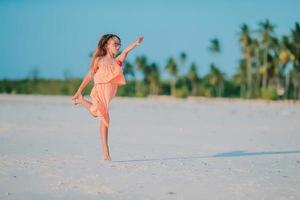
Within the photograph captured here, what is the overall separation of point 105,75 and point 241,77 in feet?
246

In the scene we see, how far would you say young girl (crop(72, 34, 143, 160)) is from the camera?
7895mm

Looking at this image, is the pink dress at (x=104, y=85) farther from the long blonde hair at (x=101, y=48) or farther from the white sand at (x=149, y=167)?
the white sand at (x=149, y=167)

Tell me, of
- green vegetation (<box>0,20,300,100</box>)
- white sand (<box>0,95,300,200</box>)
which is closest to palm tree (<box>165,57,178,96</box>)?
green vegetation (<box>0,20,300,100</box>)

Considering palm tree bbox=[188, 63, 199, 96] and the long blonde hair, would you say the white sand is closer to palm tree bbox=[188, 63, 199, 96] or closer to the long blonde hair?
the long blonde hair

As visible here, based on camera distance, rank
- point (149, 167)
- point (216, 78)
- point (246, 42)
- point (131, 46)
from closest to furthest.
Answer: point (149, 167)
point (131, 46)
point (246, 42)
point (216, 78)

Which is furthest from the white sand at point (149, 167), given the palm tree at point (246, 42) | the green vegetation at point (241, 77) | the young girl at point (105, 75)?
the palm tree at point (246, 42)

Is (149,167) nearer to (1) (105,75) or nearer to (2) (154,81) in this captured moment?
(1) (105,75)

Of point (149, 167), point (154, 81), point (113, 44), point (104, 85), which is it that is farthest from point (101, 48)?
point (154, 81)

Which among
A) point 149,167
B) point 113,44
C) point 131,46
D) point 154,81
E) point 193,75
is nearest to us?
point 149,167

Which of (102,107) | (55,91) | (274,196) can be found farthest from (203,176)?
(55,91)

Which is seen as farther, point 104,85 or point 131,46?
point 104,85

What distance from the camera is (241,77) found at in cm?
8144

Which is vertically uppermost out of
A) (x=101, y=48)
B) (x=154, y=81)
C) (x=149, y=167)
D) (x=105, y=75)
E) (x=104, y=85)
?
(x=101, y=48)

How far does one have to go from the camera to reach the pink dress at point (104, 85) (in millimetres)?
7891
